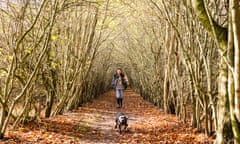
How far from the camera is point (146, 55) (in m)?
20.2

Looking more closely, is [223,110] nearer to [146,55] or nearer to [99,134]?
[99,134]

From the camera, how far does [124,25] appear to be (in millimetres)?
23453

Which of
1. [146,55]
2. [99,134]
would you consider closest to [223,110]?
[99,134]

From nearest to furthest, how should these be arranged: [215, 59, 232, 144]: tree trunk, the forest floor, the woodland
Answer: the woodland → [215, 59, 232, 144]: tree trunk → the forest floor

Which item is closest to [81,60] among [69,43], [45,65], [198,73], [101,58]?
[69,43]

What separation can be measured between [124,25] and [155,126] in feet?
46.8

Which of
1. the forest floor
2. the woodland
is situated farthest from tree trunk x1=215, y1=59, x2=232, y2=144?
the forest floor

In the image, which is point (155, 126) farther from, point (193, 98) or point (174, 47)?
point (174, 47)

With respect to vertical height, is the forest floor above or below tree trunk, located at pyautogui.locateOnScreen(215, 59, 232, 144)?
below

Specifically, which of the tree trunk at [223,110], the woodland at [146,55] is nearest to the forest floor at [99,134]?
the woodland at [146,55]

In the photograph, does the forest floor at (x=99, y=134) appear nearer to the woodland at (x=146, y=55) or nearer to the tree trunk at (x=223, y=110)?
the woodland at (x=146, y=55)

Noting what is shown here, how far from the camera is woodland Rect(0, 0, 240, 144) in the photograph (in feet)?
16.3

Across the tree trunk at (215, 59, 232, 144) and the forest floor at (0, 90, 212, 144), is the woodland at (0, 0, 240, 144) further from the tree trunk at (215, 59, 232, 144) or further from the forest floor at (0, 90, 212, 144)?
the forest floor at (0, 90, 212, 144)

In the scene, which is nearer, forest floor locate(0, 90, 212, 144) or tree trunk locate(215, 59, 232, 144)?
tree trunk locate(215, 59, 232, 144)
